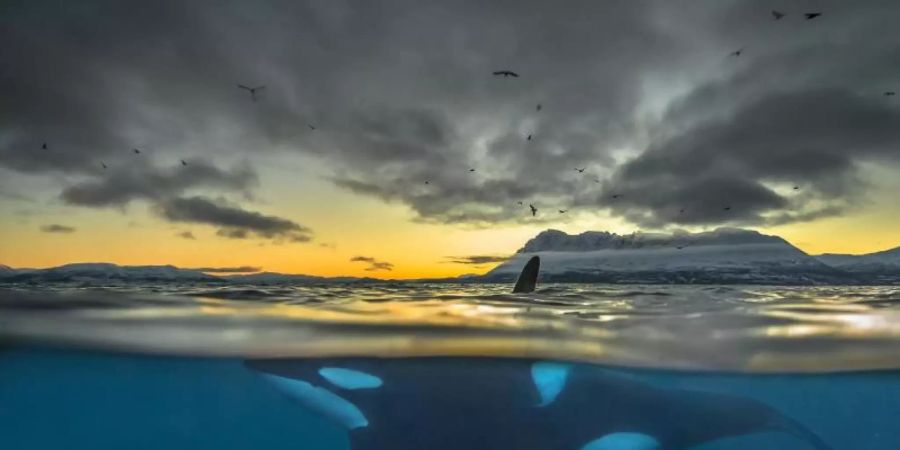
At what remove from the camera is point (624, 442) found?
9523mm

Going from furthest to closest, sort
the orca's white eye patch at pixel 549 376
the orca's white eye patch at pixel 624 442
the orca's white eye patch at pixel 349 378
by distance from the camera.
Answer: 1. the orca's white eye patch at pixel 549 376
2. the orca's white eye patch at pixel 349 378
3. the orca's white eye patch at pixel 624 442

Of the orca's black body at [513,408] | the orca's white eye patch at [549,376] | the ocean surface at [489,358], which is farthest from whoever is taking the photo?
the orca's white eye patch at [549,376]

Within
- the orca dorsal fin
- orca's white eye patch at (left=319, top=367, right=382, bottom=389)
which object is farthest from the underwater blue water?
the orca dorsal fin

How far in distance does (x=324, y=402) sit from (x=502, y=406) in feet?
11.9

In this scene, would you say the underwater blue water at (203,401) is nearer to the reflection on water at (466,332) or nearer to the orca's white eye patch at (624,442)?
the orca's white eye patch at (624,442)

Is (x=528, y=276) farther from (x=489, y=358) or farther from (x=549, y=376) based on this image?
(x=489, y=358)

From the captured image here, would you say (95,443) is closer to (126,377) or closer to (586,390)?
(126,377)

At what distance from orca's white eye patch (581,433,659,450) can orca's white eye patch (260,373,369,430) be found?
13.7 ft

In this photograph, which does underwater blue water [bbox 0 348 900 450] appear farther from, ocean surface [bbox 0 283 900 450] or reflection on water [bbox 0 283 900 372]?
reflection on water [bbox 0 283 900 372]

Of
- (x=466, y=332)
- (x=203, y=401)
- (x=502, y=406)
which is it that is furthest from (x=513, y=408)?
(x=203, y=401)

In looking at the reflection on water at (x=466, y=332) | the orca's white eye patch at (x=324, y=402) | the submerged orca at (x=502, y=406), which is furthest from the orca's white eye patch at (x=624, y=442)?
the orca's white eye patch at (x=324, y=402)

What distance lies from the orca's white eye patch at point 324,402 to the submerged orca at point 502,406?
0.08 ft

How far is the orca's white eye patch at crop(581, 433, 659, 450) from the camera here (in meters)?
9.20

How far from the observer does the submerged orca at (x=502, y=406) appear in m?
9.08
